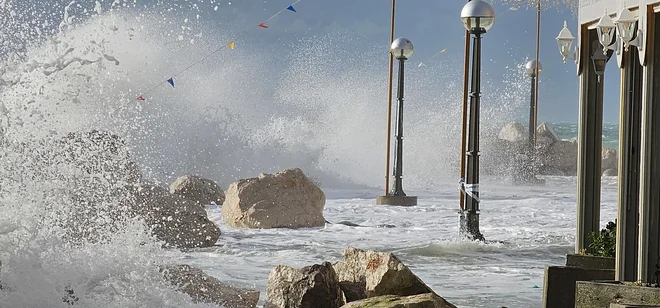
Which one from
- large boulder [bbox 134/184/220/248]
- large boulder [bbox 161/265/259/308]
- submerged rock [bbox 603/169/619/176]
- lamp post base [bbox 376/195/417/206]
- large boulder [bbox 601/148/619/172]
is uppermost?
large boulder [bbox 601/148/619/172]

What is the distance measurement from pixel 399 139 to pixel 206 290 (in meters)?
10.7

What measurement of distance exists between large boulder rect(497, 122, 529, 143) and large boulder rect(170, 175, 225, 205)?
73.1ft

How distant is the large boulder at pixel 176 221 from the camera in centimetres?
1251

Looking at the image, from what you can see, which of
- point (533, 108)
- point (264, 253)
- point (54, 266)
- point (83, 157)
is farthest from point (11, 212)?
point (533, 108)

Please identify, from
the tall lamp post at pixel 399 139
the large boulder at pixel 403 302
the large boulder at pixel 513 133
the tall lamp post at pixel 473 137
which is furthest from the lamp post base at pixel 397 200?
the large boulder at pixel 513 133

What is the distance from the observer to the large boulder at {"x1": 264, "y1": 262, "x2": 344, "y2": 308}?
763 cm

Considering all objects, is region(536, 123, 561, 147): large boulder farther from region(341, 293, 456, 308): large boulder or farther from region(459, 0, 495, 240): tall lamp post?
region(341, 293, 456, 308): large boulder

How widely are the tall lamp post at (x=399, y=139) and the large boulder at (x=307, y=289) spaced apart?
410 inches

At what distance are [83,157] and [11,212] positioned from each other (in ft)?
17.6

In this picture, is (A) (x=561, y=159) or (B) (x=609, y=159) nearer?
(B) (x=609, y=159)

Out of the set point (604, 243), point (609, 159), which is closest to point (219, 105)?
point (609, 159)

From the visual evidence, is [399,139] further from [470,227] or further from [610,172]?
[610,172]

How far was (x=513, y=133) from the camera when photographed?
41.0 m

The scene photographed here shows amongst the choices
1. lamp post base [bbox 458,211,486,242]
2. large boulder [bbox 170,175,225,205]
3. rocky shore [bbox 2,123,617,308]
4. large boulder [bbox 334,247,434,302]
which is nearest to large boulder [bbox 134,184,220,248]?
rocky shore [bbox 2,123,617,308]
